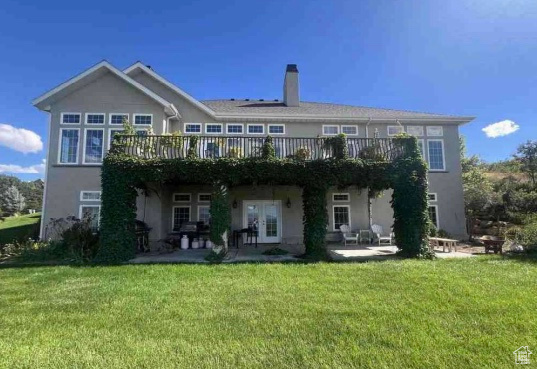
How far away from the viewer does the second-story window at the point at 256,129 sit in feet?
51.8

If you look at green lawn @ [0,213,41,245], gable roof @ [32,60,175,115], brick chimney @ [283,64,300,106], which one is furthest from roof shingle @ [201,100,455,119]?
green lawn @ [0,213,41,245]

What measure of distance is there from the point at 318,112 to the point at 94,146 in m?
11.7

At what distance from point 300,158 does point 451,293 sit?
6501 mm

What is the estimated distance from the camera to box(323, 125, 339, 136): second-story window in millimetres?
16016

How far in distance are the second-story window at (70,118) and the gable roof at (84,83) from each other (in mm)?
936

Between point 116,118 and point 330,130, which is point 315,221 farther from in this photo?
point 116,118

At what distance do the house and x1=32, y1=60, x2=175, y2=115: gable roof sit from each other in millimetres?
46

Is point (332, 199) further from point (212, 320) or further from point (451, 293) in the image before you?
point (212, 320)

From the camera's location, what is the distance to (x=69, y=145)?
540 inches

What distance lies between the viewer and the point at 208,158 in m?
10.6

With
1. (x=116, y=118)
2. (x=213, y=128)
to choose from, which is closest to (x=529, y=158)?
(x=213, y=128)

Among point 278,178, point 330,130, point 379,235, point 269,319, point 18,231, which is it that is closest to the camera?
point 269,319

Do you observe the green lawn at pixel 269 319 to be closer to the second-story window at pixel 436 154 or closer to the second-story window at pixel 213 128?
the second-story window at pixel 213 128

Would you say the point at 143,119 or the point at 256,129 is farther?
the point at 256,129
